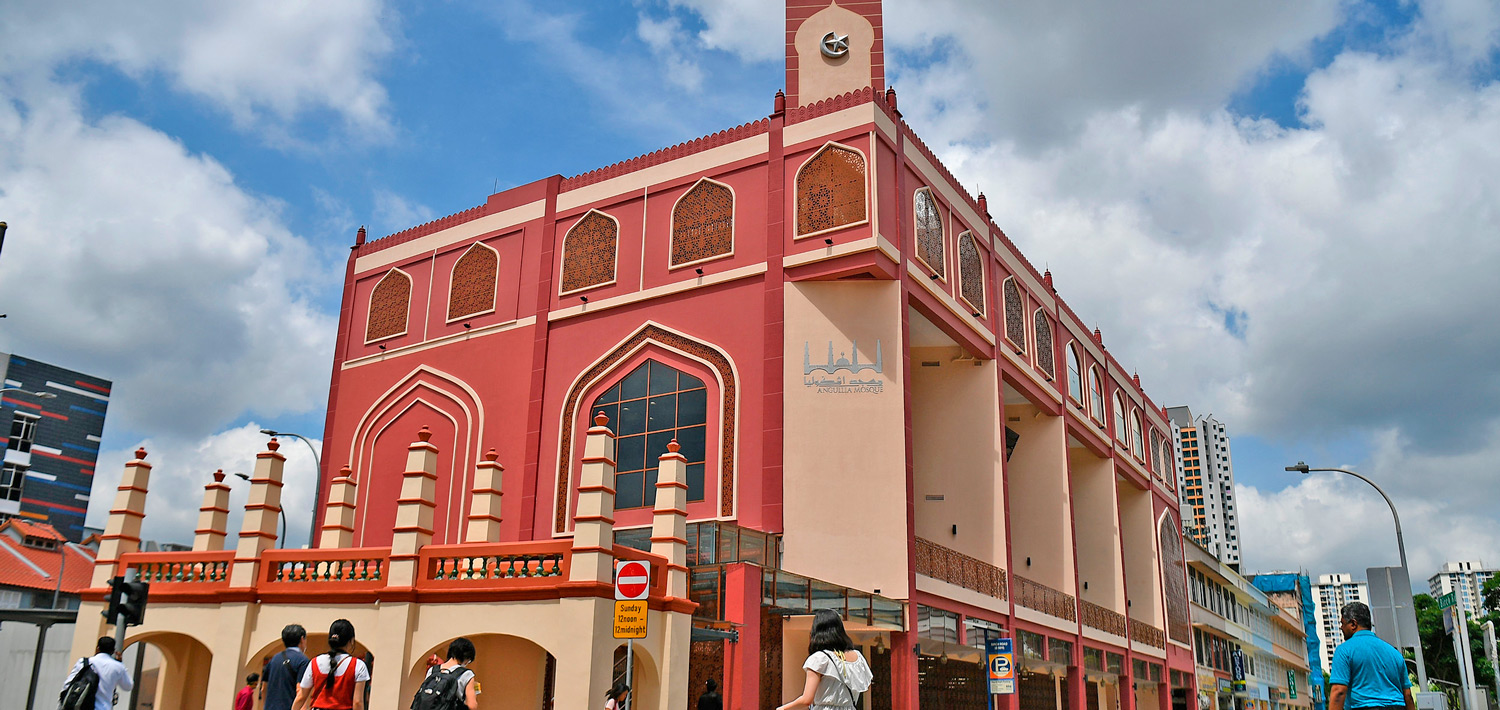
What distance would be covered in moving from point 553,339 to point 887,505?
8074 mm

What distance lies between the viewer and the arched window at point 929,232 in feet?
68.6

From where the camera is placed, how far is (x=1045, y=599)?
24.7 metres

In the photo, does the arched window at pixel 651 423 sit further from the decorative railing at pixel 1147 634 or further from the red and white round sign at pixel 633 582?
the decorative railing at pixel 1147 634

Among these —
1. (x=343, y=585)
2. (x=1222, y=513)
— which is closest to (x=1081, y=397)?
(x=343, y=585)

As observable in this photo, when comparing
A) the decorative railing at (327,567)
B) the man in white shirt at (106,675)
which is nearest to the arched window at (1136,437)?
the decorative railing at (327,567)

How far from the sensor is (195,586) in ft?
48.5

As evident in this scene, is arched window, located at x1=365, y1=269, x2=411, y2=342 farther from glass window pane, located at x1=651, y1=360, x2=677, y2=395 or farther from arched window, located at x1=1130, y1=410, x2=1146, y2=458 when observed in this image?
arched window, located at x1=1130, y1=410, x2=1146, y2=458

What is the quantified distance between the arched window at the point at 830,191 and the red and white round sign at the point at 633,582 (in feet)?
33.3

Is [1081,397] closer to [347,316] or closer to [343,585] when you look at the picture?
[347,316]

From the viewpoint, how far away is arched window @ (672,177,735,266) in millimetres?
20672

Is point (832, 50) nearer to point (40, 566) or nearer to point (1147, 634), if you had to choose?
point (1147, 634)

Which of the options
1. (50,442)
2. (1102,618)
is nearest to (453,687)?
(1102,618)

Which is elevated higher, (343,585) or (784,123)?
(784,123)

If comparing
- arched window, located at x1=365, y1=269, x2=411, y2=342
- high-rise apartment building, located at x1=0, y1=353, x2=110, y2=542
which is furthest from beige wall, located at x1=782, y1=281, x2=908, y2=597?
high-rise apartment building, located at x1=0, y1=353, x2=110, y2=542
